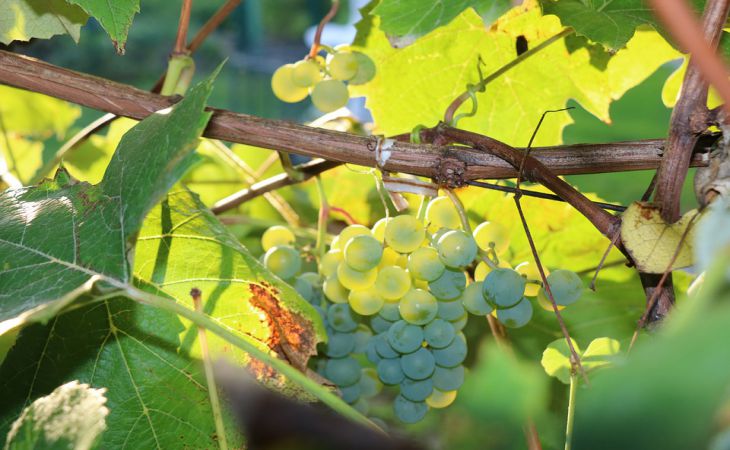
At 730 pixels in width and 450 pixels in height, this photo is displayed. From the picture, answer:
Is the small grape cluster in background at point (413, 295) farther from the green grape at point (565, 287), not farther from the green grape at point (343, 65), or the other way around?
the green grape at point (343, 65)

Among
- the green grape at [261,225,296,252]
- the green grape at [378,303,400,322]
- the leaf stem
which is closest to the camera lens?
the leaf stem

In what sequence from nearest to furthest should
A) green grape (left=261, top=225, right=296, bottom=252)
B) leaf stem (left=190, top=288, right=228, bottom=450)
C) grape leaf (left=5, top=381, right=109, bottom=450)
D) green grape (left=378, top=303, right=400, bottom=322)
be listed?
1. grape leaf (left=5, top=381, right=109, bottom=450)
2. leaf stem (left=190, top=288, right=228, bottom=450)
3. green grape (left=378, top=303, right=400, bottom=322)
4. green grape (left=261, top=225, right=296, bottom=252)

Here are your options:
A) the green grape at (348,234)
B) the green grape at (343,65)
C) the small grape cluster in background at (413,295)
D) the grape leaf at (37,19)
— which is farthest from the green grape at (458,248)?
the grape leaf at (37,19)

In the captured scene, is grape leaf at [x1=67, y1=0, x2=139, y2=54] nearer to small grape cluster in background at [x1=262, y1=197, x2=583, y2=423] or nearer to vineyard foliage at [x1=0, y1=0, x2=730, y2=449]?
vineyard foliage at [x1=0, y1=0, x2=730, y2=449]

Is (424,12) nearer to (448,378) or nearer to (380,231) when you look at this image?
(380,231)

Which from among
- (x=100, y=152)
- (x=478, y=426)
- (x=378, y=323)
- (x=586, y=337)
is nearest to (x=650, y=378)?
(x=478, y=426)

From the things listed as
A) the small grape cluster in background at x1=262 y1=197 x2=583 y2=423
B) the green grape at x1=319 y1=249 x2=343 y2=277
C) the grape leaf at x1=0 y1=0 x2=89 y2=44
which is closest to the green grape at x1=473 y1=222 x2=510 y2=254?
the small grape cluster in background at x1=262 y1=197 x2=583 y2=423

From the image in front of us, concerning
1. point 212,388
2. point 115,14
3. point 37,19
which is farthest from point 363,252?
point 37,19
